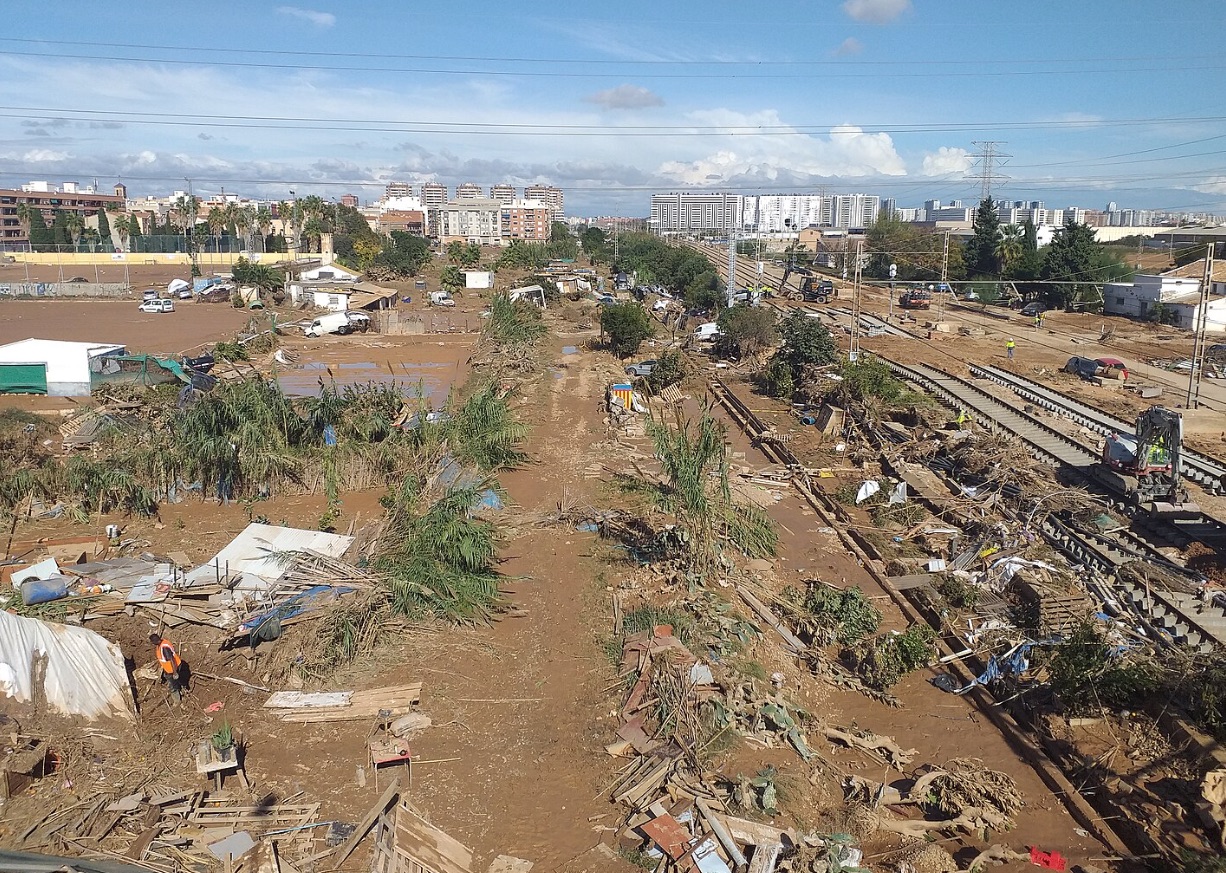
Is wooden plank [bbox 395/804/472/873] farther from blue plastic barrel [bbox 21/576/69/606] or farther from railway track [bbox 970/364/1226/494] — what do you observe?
railway track [bbox 970/364/1226/494]

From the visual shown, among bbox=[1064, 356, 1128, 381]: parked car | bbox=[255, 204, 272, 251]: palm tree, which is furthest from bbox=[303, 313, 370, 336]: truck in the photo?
bbox=[255, 204, 272, 251]: palm tree

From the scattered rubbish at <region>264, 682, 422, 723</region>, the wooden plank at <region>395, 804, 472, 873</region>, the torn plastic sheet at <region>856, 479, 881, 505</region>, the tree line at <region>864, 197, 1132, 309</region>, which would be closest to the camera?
the wooden plank at <region>395, 804, 472, 873</region>

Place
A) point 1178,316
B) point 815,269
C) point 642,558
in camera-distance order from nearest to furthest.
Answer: point 642,558
point 1178,316
point 815,269

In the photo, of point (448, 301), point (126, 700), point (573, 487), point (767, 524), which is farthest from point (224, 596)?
point (448, 301)

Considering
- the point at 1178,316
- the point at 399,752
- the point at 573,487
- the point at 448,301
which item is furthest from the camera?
the point at 448,301

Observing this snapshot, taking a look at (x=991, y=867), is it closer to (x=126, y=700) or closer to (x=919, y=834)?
(x=919, y=834)

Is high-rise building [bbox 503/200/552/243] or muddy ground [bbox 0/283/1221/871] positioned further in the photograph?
high-rise building [bbox 503/200/552/243]

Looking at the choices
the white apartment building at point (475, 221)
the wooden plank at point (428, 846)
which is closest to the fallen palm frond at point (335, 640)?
the wooden plank at point (428, 846)
